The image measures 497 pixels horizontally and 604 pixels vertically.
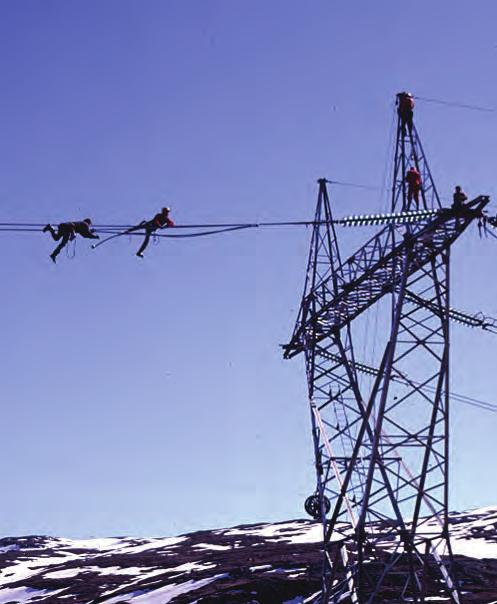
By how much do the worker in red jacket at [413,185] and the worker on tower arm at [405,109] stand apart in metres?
1.86

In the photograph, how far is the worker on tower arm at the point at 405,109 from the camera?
88.9ft

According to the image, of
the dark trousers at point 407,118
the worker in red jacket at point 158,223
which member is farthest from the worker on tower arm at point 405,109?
the worker in red jacket at point 158,223

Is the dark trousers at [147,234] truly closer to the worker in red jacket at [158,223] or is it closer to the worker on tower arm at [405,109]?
the worker in red jacket at [158,223]

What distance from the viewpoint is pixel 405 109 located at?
27.1 m

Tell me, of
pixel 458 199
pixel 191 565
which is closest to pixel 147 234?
pixel 458 199

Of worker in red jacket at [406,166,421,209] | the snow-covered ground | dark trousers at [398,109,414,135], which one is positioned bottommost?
the snow-covered ground

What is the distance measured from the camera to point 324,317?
29.9 metres

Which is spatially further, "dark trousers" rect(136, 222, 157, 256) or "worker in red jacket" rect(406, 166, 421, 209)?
"worker in red jacket" rect(406, 166, 421, 209)

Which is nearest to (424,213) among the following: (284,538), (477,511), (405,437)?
(405,437)

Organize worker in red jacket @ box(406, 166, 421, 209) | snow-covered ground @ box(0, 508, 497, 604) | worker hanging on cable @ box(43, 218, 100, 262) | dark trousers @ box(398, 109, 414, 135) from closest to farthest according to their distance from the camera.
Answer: worker hanging on cable @ box(43, 218, 100, 262), worker in red jacket @ box(406, 166, 421, 209), dark trousers @ box(398, 109, 414, 135), snow-covered ground @ box(0, 508, 497, 604)

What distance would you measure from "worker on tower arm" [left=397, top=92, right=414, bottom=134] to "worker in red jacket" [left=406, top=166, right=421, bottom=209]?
6.11 ft

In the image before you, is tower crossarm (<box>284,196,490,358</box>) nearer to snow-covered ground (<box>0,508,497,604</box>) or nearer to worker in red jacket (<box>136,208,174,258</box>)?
worker in red jacket (<box>136,208,174,258</box>)

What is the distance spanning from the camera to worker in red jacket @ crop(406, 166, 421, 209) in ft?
85.2

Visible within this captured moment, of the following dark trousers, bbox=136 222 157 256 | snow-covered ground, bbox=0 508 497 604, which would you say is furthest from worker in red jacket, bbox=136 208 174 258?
snow-covered ground, bbox=0 508 497 604
